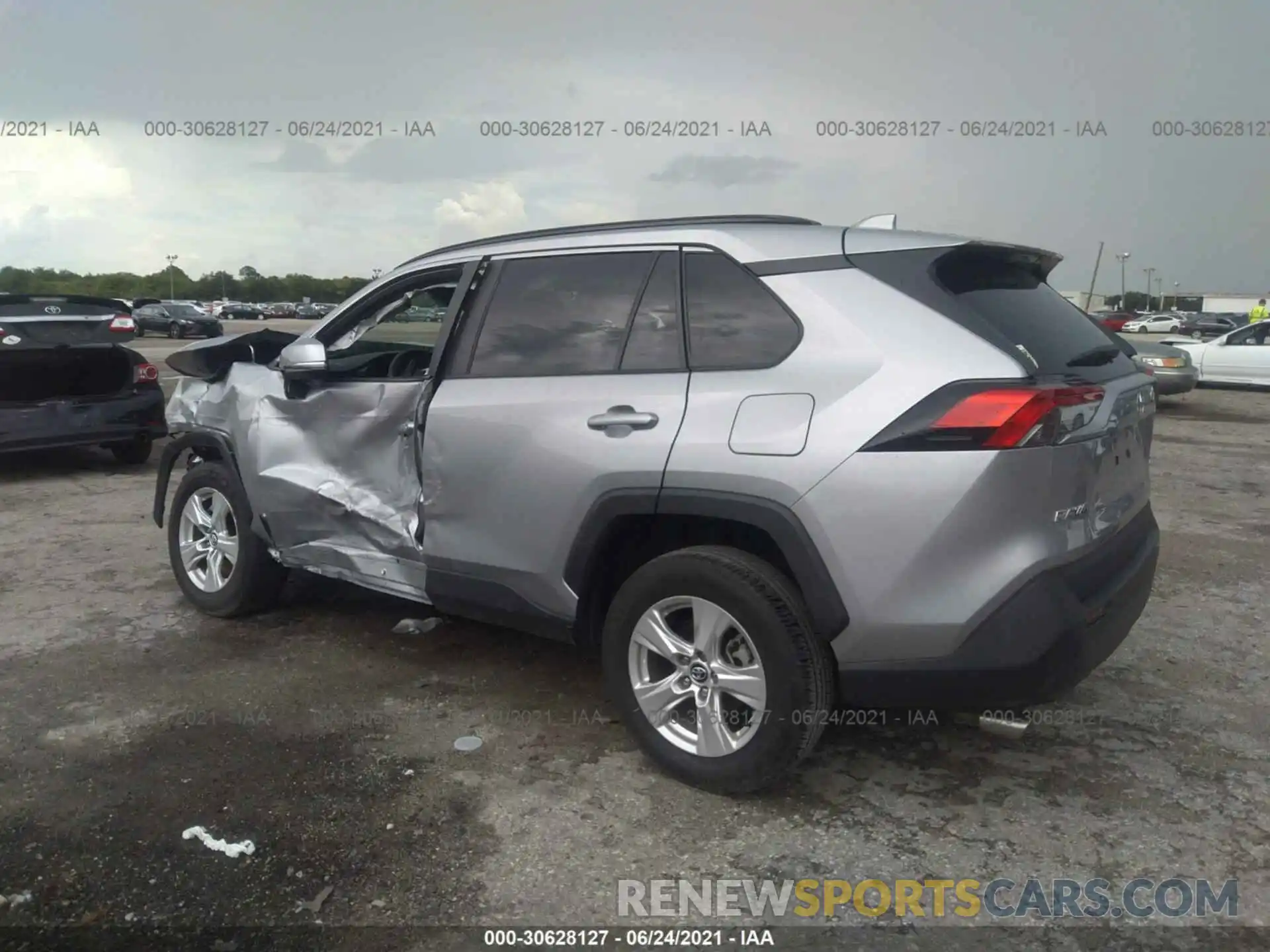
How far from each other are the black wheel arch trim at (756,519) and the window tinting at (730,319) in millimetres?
432

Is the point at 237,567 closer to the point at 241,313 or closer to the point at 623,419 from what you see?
the point at 623,419

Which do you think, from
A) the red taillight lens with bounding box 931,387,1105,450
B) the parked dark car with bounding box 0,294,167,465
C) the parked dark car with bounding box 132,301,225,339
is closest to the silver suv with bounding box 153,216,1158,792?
the red taillight lens with bounding box 931,387,1105,450

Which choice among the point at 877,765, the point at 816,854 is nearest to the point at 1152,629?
the point at 877,765

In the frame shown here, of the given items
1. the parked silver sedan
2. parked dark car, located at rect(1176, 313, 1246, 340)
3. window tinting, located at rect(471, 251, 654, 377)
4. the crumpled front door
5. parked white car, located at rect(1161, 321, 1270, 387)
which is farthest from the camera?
parked dark car, located at rect(1176, 313, 1246, 340)

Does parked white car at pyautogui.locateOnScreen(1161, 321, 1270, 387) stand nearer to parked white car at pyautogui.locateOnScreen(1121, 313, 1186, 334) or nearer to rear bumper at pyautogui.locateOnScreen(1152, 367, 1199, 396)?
rear bumper at pyautogui.locateOnScreen(1152, 367, 1199, 396)

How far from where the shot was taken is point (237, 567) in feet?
16.1

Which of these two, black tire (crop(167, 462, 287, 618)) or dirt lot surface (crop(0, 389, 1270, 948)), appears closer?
dirt lot surface (crop(0, 389, 1270, 948))

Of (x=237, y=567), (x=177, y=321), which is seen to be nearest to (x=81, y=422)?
(x=237, y=567)

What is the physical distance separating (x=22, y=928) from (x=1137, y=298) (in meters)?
124

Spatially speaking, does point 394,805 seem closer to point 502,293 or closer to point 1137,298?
point 502,293

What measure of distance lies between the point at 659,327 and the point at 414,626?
2266 millimetres

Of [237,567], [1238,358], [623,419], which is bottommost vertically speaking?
[237,567]

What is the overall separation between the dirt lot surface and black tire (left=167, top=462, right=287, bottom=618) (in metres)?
0.11

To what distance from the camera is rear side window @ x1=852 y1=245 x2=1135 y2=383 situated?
2.96 metres
